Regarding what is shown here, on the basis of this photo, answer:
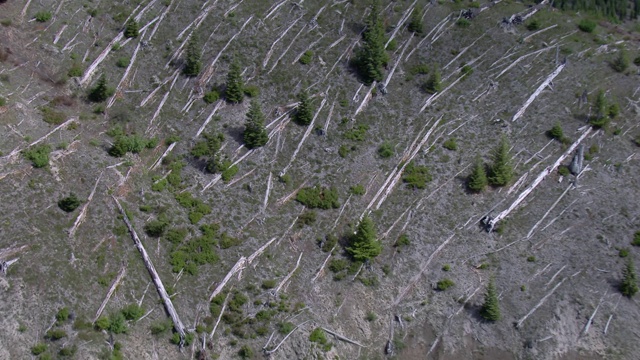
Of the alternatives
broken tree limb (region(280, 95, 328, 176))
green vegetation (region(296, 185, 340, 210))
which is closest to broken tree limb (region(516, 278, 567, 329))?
green vegetation (region(296, 185, 340, 210))

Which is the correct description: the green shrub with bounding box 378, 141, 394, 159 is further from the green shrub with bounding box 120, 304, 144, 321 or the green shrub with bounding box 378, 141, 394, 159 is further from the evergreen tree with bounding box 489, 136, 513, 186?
the green shrub with bounding box 120, 304, 144, 321

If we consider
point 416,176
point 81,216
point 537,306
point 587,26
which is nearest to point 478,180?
point 416,176

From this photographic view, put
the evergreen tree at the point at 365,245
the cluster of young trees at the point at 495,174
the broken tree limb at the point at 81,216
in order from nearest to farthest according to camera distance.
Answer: the broken tree limb at the point at 81,216 → the evergreen tree at the point at 365,245 → the cluster of young trees at the point at 495,174

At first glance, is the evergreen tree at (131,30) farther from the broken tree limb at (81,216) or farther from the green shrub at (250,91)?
the broken tree limb at (81,216)

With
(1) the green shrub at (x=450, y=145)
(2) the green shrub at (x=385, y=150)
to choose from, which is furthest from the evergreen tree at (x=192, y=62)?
(1) the green shrub at (x=450, y=145)

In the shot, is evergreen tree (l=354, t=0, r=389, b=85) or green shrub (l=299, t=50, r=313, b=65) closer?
evergreen tree (l=354, t=0, r=389, b=85)

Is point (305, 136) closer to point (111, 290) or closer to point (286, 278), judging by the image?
point (286, 278)

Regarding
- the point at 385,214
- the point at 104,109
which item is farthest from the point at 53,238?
the point at 385,214
